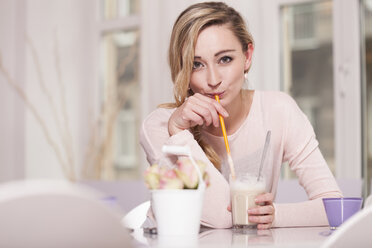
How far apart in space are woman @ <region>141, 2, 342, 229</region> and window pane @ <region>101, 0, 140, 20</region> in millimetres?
2662

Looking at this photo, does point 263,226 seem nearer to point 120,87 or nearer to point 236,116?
point 236,116

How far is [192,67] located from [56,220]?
1296mm

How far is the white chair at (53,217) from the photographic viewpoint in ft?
1.84

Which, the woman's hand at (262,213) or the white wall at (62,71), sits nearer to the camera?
the woman's hand at (262,213)

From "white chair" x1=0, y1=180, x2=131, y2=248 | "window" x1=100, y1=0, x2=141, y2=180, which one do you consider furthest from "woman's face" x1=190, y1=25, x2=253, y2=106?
"window" x1=100, y1=0, x2=141, y2=180

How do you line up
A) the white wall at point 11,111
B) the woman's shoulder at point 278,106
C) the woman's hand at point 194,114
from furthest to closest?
the white wall at point 11,111, the woman's shoulder at point 278,106, the woman's hand at point 194,114

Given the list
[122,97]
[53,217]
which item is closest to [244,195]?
[53,217]

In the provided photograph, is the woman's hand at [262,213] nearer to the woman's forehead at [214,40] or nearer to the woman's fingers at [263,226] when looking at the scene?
the woman's fingers at [263,226]

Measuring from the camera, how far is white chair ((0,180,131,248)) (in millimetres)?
560

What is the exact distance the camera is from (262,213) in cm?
135

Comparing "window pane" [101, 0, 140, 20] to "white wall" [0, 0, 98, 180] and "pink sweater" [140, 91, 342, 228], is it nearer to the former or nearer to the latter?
"white wall" [0, 0, 98, 180]

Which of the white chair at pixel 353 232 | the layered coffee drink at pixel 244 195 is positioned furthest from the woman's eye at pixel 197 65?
the white chair at pixel 353 232

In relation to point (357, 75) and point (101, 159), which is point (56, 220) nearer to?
point (357, 75)

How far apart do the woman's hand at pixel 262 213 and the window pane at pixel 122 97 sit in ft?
10.5
